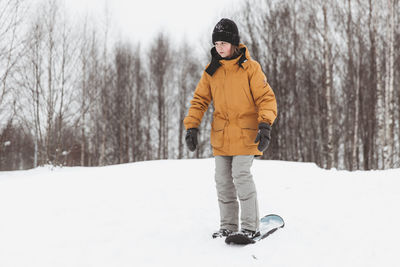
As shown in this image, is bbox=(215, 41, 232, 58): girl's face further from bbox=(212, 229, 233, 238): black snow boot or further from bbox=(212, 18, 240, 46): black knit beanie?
bbox=(212, 229, 233, 238): black snow boot

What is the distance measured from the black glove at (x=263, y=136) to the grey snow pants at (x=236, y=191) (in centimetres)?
19

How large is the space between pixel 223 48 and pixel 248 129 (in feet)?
2.28

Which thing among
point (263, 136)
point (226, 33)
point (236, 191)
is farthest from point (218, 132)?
point (226, 33)

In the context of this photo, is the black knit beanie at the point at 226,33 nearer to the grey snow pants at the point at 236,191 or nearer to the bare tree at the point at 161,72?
the grey snow pants at the point at 236,191

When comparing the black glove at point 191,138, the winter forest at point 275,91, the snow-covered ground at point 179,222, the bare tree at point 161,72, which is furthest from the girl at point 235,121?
the bare tree at point 161,72

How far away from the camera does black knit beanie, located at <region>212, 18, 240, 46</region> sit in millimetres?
2289

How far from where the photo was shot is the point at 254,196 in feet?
7.48

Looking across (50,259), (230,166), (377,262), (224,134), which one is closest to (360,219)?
(377,262)

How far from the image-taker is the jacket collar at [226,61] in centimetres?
229

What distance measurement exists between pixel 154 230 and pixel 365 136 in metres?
16.8

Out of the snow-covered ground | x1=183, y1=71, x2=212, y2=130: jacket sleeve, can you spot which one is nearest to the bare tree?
the snow-covered ground

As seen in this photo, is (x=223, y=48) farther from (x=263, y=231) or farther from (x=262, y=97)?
(x=263, y=231)

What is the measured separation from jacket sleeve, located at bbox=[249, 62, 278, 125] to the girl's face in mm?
247

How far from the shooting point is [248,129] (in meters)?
2.25
